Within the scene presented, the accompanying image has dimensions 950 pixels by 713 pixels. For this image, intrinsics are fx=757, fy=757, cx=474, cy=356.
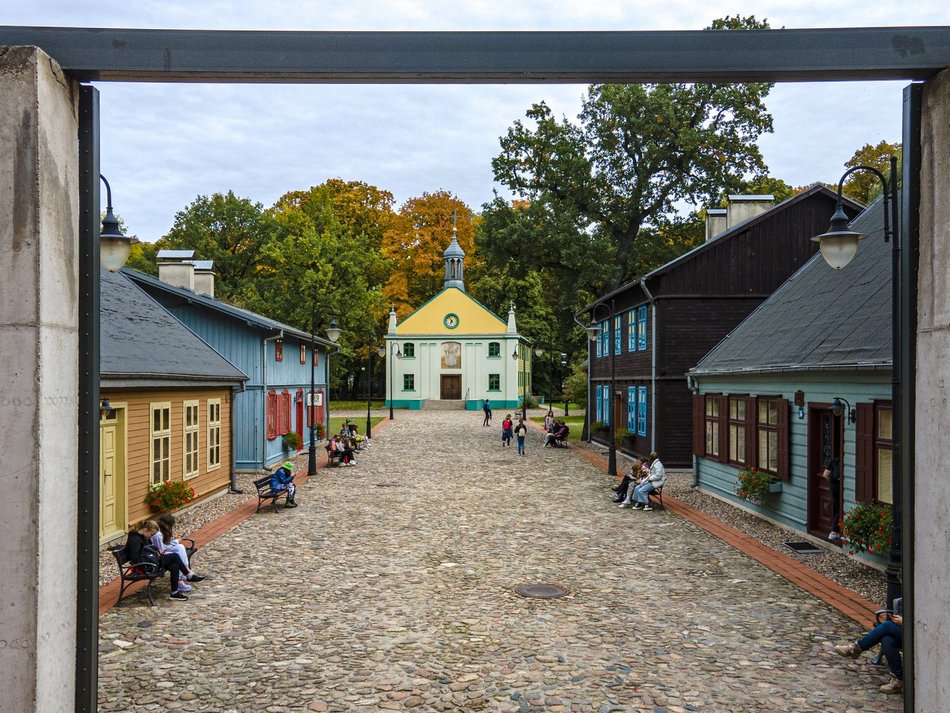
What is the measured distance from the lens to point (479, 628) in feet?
27.6

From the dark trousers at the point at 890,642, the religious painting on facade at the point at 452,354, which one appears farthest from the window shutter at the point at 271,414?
the religious painting on facade at the point at 452,354

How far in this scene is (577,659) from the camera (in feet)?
24.5

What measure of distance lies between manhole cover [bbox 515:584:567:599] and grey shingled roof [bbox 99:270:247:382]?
7199mm

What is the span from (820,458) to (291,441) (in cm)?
1763

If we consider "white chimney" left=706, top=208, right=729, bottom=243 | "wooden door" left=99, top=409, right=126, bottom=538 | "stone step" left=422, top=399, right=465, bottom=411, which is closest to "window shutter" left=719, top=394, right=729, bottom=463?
"white chimney" left=706, top=208, right=729, bottom=243

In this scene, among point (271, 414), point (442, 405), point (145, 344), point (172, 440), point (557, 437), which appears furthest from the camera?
point (442, 405)

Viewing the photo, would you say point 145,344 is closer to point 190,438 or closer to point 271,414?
point 190,438

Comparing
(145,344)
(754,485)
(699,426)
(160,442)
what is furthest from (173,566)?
(699,426)

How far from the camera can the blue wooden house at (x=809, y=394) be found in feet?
36.4

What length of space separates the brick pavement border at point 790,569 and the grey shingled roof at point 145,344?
34.4ft

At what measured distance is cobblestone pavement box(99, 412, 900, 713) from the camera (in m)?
6.63

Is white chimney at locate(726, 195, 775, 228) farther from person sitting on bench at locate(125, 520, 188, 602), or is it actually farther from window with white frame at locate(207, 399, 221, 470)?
person sitting on bench at locate(125, 520, 188, 602)

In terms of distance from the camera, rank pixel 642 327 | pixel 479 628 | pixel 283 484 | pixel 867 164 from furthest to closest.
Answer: pixel 867 164, pixel 642 327, pixel 283 484, pixel 479 628

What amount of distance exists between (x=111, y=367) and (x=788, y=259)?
18215mm
